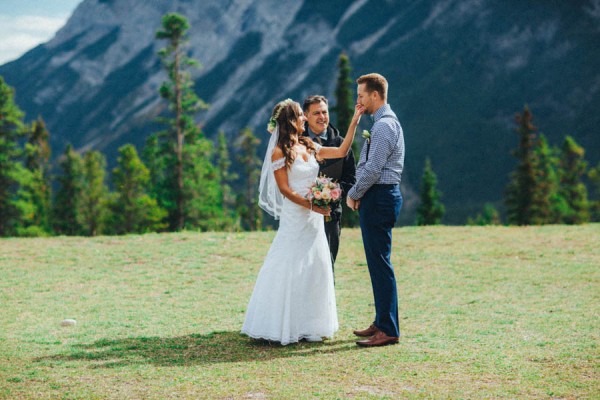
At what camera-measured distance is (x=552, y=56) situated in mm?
154125

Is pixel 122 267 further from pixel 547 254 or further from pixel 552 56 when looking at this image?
pixel 552 56

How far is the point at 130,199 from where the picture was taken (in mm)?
62719

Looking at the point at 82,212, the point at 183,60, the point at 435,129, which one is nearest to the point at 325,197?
the point at 183,60

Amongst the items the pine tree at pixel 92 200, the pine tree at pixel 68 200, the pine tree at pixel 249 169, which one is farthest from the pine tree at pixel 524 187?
the pine tree at pixel 68 200

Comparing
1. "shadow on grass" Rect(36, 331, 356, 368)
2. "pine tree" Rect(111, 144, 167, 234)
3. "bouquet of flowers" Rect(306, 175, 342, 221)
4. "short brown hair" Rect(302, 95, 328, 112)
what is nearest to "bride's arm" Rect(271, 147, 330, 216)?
"bouquet of flowers" Rect(306, 175, 342, 221)

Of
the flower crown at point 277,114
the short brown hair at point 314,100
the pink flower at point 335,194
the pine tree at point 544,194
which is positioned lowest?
the pink flower at point 335,194

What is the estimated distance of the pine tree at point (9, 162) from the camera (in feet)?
173

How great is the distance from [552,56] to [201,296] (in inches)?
6435

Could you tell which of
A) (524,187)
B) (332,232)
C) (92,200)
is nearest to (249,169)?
(92,200)

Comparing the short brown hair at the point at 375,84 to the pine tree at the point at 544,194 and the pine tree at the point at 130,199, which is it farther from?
the pine tree at the point at 130,199

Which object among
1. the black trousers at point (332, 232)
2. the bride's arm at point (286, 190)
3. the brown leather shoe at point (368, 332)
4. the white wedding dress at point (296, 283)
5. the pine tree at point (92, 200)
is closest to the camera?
the white wedding dress at point (296, 283)

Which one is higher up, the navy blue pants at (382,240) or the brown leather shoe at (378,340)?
the navy blue pants at (382,240)

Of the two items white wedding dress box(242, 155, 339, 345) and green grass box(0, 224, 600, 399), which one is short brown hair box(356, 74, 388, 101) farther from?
green grass box(0, 224, 600, 399)

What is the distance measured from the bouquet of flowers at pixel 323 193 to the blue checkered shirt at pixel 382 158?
0.21 meters
